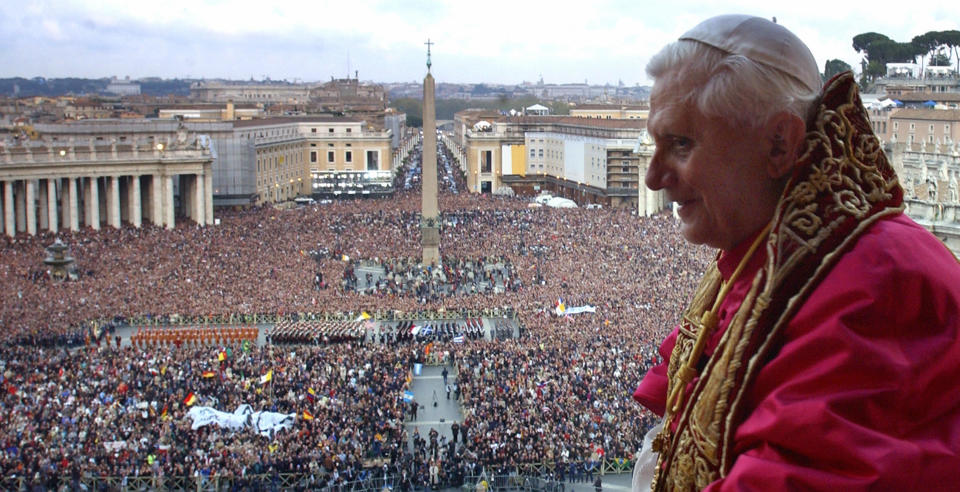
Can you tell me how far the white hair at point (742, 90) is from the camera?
2395 millimetres

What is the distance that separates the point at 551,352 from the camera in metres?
30.5

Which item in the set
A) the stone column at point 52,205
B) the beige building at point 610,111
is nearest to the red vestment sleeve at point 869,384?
the stone column at point 52,205

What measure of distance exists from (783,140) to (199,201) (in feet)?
218

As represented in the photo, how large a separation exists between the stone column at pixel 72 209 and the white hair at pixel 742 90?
196 feet

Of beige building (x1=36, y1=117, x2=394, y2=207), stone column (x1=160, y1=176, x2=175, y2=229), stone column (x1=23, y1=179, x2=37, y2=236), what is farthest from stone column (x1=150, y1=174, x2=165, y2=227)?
stone column (x1=23, y1=179, x2=37, y2=236)

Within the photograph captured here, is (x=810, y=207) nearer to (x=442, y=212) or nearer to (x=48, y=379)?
(x=48, y=379)

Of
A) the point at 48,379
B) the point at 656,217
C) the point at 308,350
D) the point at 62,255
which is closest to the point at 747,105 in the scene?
the point at 48,379

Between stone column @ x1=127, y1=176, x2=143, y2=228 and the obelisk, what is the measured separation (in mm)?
19699

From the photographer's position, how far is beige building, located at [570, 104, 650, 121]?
401 feet

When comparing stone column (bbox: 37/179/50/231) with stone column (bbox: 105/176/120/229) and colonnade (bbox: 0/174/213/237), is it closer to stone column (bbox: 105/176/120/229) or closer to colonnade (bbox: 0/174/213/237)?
Result: colonnade (bbox: 0/174/213/237)

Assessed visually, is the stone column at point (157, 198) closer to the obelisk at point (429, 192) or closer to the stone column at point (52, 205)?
the stone column at point (52, 205)

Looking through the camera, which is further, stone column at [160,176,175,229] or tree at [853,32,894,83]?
tree at [853,32,894,83]

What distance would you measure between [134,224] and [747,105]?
63438 millimetres

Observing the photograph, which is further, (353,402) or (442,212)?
(442,212)
